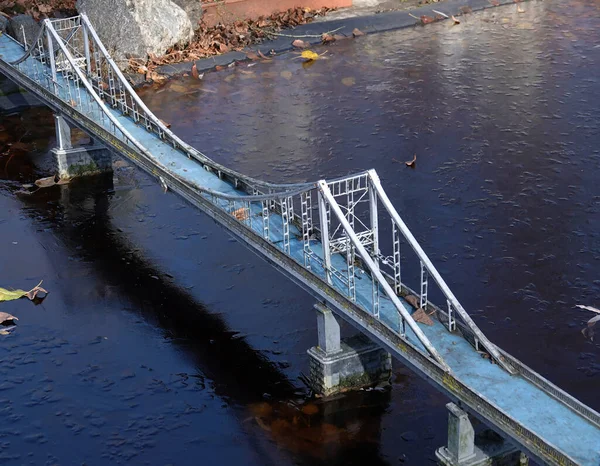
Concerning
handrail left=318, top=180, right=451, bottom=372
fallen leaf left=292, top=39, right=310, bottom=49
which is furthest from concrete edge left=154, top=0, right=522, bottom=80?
handrail left=318, top=180, right=451, bottom=372

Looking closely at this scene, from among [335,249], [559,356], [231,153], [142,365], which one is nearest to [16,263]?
[142,365]

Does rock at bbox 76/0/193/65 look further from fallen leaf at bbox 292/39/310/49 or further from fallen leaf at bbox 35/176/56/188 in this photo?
fallen leaf at bbox 35/176/56/188

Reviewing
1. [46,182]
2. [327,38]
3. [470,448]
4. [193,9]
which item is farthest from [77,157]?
[470,448]

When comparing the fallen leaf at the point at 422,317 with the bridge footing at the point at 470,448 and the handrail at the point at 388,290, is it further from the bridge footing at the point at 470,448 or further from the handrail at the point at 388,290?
the bridge footing at the point at 470,448

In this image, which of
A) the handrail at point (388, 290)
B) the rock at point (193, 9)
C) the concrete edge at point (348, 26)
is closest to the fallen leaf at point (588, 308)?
the handrail at point (388, 290)

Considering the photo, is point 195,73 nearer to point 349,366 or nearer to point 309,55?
point 309,55
